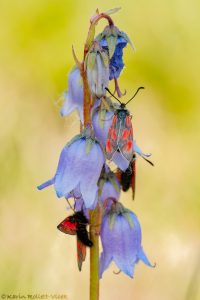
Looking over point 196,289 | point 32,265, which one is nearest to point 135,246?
point 196,289

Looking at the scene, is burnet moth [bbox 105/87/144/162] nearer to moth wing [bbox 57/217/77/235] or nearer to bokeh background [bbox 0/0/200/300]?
moth wing [bbox 57/217/77/235]

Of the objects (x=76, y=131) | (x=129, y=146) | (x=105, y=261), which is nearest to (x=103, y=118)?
(x=129, y=146)

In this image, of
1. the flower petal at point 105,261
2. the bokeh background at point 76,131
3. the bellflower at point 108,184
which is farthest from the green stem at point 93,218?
the bokeh background at point 76,131

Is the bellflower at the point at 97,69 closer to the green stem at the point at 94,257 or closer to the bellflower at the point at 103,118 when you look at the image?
the bellflower at the point at 103,118

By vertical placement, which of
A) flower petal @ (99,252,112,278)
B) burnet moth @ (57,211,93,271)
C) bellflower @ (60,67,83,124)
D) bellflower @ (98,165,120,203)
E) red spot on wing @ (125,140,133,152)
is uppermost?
bellflower @ (60,67,83,124)

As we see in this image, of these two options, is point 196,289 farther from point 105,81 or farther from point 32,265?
point 105,81

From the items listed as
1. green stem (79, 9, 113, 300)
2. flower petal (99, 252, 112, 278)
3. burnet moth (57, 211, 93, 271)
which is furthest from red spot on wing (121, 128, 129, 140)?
flower petal (99, 252, 112, 278)
